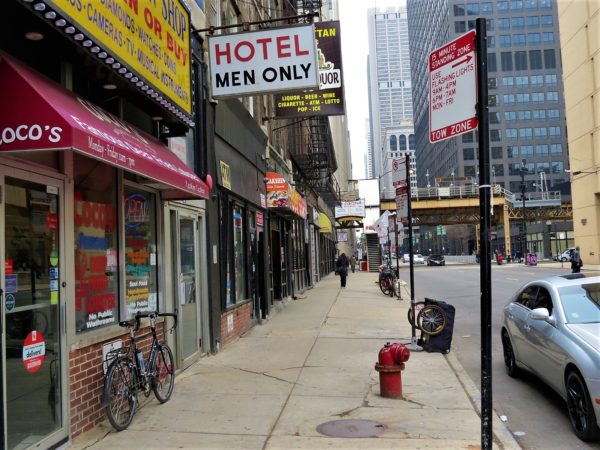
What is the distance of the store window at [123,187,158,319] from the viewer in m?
6.61

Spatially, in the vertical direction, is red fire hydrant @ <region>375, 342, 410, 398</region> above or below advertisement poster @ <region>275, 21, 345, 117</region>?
below

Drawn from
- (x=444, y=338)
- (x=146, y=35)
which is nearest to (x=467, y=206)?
(x=444, y=338)

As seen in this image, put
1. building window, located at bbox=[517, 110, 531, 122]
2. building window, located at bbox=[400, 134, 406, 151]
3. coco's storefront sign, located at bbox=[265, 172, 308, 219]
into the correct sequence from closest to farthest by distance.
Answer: coco's storefront sign, located at bbox=[265, 172, 308, 219], building window, located at bbox=[400, 134, 406, 151], building window, located at bbox=[517, 110, 531, 122]

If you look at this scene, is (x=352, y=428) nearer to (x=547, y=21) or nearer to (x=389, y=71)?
(x=547, y=21)

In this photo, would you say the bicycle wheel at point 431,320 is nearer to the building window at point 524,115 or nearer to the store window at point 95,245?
the store window at point 95,245

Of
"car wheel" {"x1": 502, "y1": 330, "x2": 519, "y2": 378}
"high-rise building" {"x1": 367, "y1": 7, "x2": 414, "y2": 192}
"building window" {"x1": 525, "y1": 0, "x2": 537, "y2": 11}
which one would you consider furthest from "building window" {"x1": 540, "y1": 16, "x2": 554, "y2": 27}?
"car wheel" {"x1": 502, "y1": 330, "x2": 519, "y2": 378}

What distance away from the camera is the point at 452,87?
14.3 ft

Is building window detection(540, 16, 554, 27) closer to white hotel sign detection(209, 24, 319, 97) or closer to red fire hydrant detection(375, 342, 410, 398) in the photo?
white hotel sign detection(209, 24, 319, 97)

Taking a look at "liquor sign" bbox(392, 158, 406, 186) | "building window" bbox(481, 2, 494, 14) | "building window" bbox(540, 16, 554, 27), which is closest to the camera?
"liquor sign" bbox(392, 158, 406, 186)

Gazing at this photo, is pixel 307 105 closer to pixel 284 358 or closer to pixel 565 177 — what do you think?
pixel 284 358

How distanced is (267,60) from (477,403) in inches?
200

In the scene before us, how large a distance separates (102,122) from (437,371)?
19.3 ft

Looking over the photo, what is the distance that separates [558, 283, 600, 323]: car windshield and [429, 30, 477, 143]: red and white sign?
2.87m

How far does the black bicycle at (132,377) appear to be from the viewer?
5.28 metres
